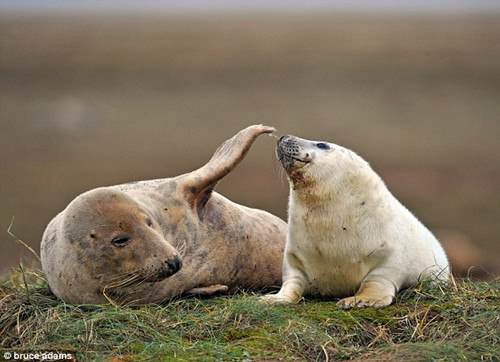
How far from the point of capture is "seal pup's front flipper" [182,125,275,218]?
8.88 meters

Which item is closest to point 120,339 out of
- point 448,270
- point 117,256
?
point 117,256

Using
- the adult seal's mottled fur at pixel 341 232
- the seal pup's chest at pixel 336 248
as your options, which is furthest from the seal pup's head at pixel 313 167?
the seal pup's chest at pixel 336 248

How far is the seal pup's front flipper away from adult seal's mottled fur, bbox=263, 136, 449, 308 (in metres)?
0.82

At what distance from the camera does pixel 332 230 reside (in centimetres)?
818

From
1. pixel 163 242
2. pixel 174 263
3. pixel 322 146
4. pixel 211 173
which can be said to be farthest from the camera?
pixel 211 173

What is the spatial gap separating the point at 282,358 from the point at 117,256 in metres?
1.66

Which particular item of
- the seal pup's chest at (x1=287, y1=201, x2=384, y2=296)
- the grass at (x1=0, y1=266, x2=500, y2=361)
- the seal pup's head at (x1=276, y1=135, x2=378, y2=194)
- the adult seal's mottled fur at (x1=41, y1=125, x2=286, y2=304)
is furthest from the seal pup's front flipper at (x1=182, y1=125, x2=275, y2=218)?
the grass at (x1=0, y1=266, x2=500, y2=361)

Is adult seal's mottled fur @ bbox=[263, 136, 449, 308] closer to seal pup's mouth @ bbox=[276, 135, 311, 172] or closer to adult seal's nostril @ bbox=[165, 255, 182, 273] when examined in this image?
seal pup's mouth @ bbox=[276, 135, 311, 172]

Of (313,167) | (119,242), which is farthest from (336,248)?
(119,242)

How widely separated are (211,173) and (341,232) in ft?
4.80

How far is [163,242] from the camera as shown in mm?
7703

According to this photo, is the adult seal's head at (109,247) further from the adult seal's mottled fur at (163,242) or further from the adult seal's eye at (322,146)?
the adult seal's eye at (322,146)

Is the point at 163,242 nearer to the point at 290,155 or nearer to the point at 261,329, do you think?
the point at 261,329

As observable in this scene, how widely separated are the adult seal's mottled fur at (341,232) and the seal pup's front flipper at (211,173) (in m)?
0.82
